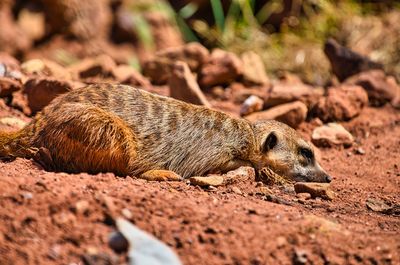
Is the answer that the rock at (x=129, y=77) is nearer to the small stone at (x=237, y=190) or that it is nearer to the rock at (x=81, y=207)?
the small stone at (x=237, y=190)

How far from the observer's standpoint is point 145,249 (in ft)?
11.4

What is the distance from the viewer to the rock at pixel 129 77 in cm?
788

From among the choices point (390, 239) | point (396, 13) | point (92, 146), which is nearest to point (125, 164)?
point (92, 146)

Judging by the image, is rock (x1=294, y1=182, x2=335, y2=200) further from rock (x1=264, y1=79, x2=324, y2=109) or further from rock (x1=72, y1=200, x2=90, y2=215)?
rock (x1=264, y1=79, x2=324, y2=109)

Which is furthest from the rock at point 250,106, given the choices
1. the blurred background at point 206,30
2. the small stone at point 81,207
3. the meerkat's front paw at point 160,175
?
the small stone at point 81,207

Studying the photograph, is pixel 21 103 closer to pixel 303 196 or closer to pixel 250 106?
pixel 250 106

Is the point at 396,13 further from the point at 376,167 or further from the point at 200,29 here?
the point at 376,167

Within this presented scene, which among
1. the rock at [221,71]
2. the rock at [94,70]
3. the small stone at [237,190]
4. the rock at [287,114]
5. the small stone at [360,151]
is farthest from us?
the rock at [221,71]

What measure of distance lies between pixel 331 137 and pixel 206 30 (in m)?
4.36

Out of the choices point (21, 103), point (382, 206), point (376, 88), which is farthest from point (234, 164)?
point (376, 88)

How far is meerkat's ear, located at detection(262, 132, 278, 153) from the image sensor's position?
5875 mm

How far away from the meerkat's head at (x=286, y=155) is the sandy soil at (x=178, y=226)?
4.26ft

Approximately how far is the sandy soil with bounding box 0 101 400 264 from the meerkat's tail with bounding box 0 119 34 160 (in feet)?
2.15

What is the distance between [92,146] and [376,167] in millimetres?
2737
